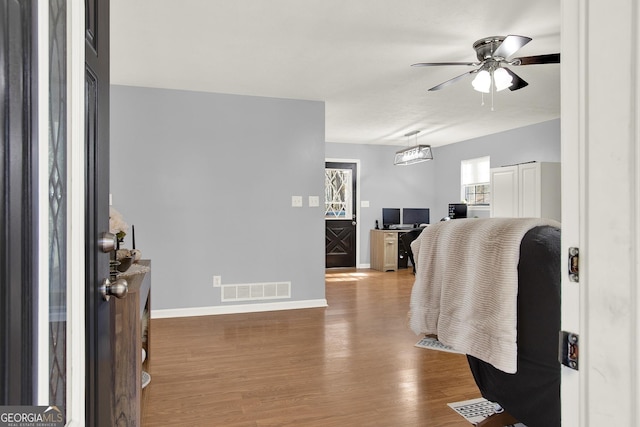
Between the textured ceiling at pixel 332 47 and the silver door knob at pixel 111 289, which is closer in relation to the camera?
the silver door knob at pixel 111 289

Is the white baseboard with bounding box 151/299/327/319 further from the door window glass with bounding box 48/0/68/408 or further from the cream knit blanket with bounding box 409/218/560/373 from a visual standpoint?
the door window glass with bounding box 48/0/68/408

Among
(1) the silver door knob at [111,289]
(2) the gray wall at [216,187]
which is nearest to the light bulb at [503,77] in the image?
(2) the gray wall at [216,187]

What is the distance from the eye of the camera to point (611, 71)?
1.98 ft

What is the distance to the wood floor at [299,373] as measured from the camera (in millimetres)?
2191

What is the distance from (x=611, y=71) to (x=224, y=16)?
258 cm

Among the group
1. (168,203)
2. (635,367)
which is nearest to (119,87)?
(168,203)

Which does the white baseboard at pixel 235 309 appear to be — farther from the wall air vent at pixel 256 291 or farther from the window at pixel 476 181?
the window at pixel 476 181

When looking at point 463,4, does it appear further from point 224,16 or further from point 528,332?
point 528,332

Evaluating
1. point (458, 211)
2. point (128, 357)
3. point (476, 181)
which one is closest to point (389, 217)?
point (458, 211)

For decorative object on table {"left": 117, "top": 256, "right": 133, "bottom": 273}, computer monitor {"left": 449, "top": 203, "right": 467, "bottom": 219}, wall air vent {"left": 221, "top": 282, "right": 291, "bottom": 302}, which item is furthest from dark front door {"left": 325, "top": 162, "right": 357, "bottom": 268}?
decorative object on table {"left": 117, "top": 256, "right": 133, "bottom": 273}

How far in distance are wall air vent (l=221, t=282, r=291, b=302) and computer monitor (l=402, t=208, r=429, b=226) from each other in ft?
13.5

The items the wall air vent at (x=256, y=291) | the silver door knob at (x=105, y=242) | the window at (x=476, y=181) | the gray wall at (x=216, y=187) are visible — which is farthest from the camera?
the window at (x=476, y=181)

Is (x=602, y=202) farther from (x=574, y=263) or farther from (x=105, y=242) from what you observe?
(x=105, y=242)
